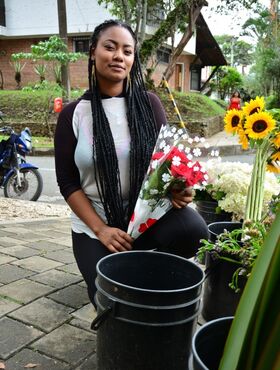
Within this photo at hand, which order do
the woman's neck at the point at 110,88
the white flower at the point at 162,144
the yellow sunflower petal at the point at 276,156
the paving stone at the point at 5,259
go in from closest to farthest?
1. the white flower at the point at 162,144
2. the yellow sunflower petal at the point at 276,156
3. the woman's neck at the point at 110,88
4. the paving stone at the point at 5,259

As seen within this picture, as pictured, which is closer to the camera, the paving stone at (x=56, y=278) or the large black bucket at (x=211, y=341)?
the large black bucket at (x=211, y=341)

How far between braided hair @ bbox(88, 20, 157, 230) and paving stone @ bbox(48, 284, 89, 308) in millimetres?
477

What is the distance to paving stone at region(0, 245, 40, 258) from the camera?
9.45ft

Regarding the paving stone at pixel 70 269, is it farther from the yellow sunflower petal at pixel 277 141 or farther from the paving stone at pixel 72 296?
Answer: the yellow sunflower petal at pixel 277 141

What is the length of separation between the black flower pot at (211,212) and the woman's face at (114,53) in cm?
104

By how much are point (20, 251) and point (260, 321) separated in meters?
2.54

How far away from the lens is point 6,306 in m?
2.09

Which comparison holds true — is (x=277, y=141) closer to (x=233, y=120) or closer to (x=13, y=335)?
(x=233, y=120)

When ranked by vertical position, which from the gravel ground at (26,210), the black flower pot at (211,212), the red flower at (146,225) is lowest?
the gravel ground at (26,210)

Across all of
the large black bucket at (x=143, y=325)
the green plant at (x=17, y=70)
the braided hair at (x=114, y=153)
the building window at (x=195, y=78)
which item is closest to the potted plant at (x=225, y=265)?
the large black bucket at (x=143, y=325)

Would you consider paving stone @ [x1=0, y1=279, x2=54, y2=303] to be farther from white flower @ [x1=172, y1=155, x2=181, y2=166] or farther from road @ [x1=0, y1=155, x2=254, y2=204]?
road @ [x1=0, y1=155, x2=254, y2=204]

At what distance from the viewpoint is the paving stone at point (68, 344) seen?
5.61 ft

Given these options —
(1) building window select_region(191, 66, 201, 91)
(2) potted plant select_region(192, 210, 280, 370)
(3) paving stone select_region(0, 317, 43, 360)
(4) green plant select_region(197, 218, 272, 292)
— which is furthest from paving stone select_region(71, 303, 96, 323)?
(1) building window select_region(191, 66, 201, 91)

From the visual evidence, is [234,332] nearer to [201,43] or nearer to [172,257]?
[172,257]
